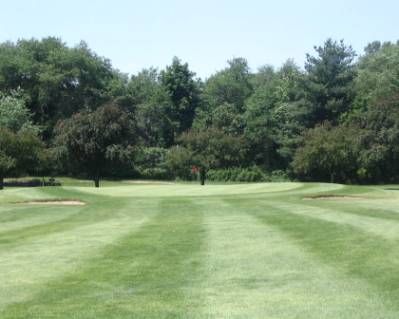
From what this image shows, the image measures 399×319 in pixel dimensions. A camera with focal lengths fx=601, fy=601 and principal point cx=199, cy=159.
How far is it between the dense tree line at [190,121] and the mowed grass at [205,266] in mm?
41181

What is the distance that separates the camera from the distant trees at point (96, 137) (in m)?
63.2

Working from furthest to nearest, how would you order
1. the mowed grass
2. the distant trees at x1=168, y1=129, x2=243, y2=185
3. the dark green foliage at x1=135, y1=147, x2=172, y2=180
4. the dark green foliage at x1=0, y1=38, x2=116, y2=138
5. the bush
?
the dark green foliage at x1=0, y1=38, x2=116, y2=138 < the dark green foliage at x1=135, y1=147, x2=172, y2=180 < the bush < the distant trees at x1=168, y1=129, x2=243, y2=185 < the mowed grass

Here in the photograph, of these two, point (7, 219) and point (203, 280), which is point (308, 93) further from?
point (203, 280)

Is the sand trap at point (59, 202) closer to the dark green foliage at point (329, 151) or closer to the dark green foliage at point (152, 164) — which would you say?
the dark green foliage at point (329, 151)

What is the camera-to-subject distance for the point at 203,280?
9633mm

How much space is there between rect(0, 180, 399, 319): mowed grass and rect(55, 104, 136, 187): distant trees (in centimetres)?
4215

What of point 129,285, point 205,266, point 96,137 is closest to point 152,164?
point 96,137

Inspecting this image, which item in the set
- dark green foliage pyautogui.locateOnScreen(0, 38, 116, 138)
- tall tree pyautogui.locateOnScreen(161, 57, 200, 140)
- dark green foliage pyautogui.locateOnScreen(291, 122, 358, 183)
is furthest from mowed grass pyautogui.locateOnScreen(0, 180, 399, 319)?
tall tree pyautogui.locateOnScreen(161, 57, 200, 140)

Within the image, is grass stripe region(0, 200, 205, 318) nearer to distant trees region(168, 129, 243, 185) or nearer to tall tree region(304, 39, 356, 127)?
distant trees region(168, 129, 243, 185)

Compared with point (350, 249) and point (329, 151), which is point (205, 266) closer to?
point (350, 249)

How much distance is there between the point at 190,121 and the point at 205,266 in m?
92.7

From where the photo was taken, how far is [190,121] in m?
103

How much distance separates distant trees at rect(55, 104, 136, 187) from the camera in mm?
63250

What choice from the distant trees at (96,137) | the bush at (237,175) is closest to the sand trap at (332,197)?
the distant trees at (96,137)
